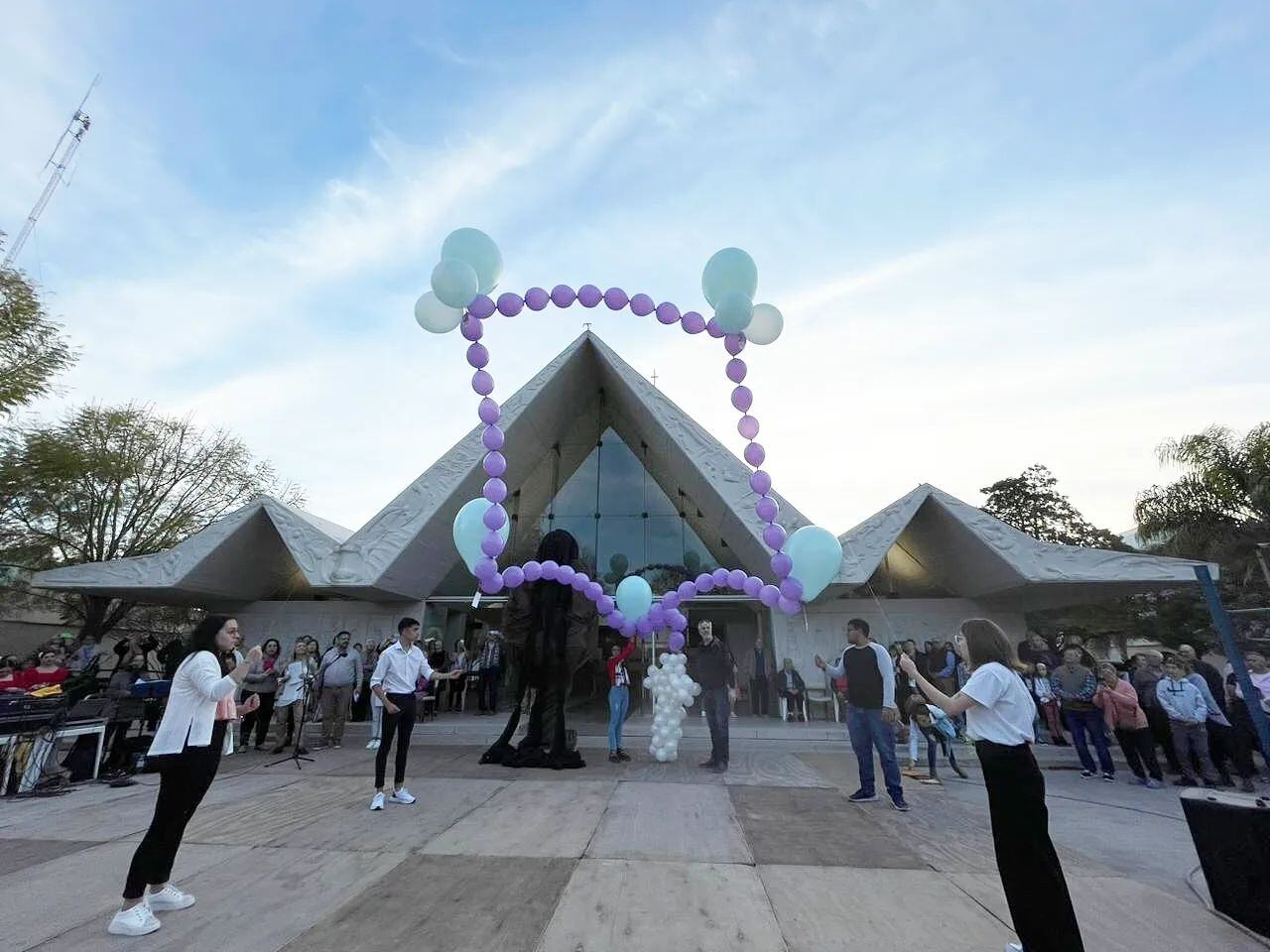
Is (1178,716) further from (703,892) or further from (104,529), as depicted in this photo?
(104,529)

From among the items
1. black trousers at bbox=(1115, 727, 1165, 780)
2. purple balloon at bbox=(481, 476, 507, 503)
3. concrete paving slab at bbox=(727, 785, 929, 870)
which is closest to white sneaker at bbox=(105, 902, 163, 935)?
concrete paving slab at bbox=(727, 785, 929, 870)

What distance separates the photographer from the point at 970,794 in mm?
6250

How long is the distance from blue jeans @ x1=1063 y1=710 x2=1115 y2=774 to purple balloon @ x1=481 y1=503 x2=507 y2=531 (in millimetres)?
8476

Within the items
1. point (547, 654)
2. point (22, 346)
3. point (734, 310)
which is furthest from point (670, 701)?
point (22, 346)

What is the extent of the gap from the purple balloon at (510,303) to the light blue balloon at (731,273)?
2.33 meters

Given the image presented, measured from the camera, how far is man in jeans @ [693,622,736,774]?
7.39 metres

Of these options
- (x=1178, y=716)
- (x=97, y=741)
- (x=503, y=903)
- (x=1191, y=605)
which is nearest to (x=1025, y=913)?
(x=503, y=903)

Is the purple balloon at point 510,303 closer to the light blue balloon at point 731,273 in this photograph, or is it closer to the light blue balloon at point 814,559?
the light blue balloon at point 731,273

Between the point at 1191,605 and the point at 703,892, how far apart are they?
24.2 meters

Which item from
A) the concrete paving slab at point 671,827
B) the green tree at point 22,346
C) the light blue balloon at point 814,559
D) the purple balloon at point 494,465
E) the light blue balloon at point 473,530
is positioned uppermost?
the green tree at point 22,346

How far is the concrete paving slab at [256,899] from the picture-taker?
286 cm

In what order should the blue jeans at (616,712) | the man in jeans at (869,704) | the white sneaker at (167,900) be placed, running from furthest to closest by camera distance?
the blue jeans at (616,712)
the man in jeans at (869,704)
the white sneaker at (167,900)

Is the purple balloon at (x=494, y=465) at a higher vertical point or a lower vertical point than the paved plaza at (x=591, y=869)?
higher

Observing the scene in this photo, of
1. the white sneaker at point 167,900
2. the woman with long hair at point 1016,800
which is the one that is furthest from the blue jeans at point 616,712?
the woman with long hair at point 1016,800
